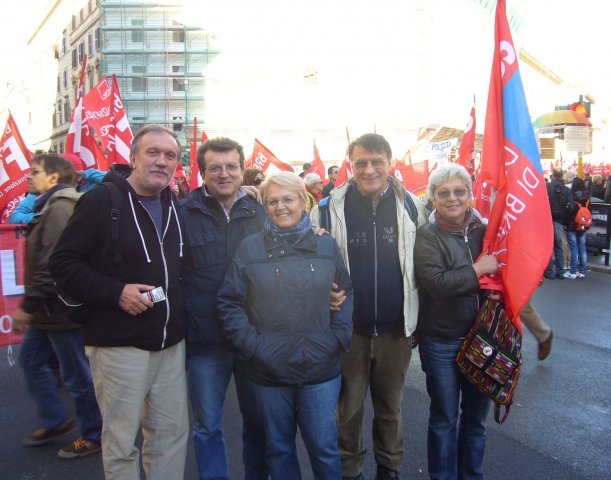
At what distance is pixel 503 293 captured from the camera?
265cm

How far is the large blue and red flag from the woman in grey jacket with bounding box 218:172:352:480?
0.90m

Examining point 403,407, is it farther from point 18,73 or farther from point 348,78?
point 18,73

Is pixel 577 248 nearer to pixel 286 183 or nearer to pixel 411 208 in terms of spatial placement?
pixel 411 208

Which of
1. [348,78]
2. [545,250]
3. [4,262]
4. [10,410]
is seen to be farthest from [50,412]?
[348,78]

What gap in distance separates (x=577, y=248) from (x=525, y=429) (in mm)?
7394

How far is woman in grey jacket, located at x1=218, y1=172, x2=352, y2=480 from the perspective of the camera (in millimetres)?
2359

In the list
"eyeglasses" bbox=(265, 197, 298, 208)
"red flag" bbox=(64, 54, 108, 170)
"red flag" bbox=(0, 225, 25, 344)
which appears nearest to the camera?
"eyeglasses" bbox=(265, 197, 298, 208)

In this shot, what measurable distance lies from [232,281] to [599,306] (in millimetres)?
7082

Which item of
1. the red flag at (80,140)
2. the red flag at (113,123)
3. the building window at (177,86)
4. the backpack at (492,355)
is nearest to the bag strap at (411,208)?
the backpack at (492,355)

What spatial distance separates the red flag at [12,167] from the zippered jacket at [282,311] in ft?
15.9

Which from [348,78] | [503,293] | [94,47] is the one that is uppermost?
[94,47]

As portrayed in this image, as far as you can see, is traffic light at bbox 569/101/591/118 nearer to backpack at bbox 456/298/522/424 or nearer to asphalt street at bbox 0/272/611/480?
asphalt street at bbox 0/272/611/480

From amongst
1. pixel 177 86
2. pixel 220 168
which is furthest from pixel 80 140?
pixel 177 86

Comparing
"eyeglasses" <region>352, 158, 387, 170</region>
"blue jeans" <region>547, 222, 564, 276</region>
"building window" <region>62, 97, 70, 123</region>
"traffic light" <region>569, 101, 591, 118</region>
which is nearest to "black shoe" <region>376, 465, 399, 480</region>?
"eyeglasses" <region>352, 158, 387, 170</region>
